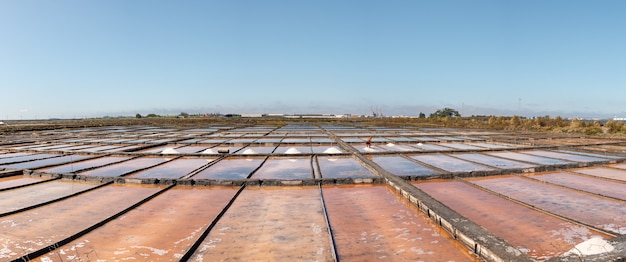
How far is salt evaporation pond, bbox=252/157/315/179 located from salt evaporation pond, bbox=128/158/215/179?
1.98m

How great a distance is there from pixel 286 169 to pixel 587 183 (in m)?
7.11

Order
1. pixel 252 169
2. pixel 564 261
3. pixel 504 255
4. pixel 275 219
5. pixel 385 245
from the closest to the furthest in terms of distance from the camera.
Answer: pixel 564 261 < pixel 504 255 < pixel 385 245 < pixel 275 219 < pixel 252 169

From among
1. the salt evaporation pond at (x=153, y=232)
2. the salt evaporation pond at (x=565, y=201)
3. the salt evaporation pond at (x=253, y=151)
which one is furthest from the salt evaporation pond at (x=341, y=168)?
the salt evaporation pond at (x=153, y=232)

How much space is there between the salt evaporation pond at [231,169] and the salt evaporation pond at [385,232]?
10.0 ft

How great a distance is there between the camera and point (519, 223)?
4.28 meters

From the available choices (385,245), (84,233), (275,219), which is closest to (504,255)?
(385,245)

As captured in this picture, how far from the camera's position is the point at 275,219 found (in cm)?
446

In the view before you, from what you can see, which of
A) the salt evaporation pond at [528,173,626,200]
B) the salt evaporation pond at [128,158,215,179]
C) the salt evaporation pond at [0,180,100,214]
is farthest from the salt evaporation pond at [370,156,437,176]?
the salt evaporation pond at [0,180,100,214]

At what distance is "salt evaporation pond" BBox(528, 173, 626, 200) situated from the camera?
19.4 ft

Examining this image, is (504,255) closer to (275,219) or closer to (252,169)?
(275,219)

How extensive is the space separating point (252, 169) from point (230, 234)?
4.59 meters

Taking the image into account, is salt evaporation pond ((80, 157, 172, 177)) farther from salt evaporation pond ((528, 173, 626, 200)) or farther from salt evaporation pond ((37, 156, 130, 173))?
salt evaporation pond ((528, 173, 626, 200))

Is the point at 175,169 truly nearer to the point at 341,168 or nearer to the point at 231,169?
the point at 231,169

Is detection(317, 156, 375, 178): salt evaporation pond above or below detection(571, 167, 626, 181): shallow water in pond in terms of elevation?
above
